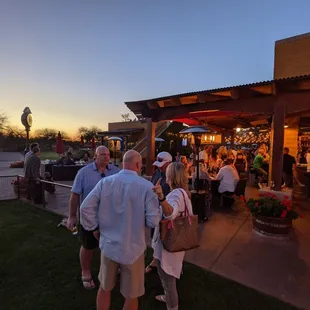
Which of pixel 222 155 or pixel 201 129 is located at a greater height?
pixel 201 129

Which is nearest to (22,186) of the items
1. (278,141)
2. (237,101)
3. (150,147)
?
(150,147)

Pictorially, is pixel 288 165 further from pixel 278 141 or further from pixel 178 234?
pixel 178 234

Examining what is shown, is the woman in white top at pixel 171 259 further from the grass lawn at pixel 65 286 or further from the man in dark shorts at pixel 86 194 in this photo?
the man in dark shorts at pixel 86 194

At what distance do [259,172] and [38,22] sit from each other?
11642mm

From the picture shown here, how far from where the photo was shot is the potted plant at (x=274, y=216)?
4.20 meters

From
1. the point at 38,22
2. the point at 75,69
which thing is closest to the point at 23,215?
the point at 38,22

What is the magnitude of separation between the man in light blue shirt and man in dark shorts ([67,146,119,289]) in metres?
0.89

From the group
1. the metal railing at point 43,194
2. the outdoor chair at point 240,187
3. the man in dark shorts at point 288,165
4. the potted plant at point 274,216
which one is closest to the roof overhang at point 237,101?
the outdoor chair at point 240,187

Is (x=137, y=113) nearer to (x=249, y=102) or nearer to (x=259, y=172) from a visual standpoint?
(x=249, y=102)

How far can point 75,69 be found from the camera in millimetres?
16344

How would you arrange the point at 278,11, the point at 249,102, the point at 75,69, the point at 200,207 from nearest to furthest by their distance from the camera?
the point at 200,207 → the point at 249,102 → the point at 278,11 → the point at 75,69

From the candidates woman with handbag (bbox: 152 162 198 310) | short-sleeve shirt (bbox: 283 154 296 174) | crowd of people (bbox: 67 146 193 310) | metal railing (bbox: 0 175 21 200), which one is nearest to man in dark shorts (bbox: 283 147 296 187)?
short-sleeve shirt (bbox: 283 154 296 174)

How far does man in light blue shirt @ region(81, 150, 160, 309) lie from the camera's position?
1710 millimetres

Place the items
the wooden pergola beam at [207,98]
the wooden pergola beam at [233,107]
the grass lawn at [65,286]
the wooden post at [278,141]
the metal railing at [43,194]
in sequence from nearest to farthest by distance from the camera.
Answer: the grass lawn at [65,286]
the wooden post at [278,141]
the wooden pergola beam at [233,107]
the wooden pergola beam at [207,98]
the metal railing at [43,194]
